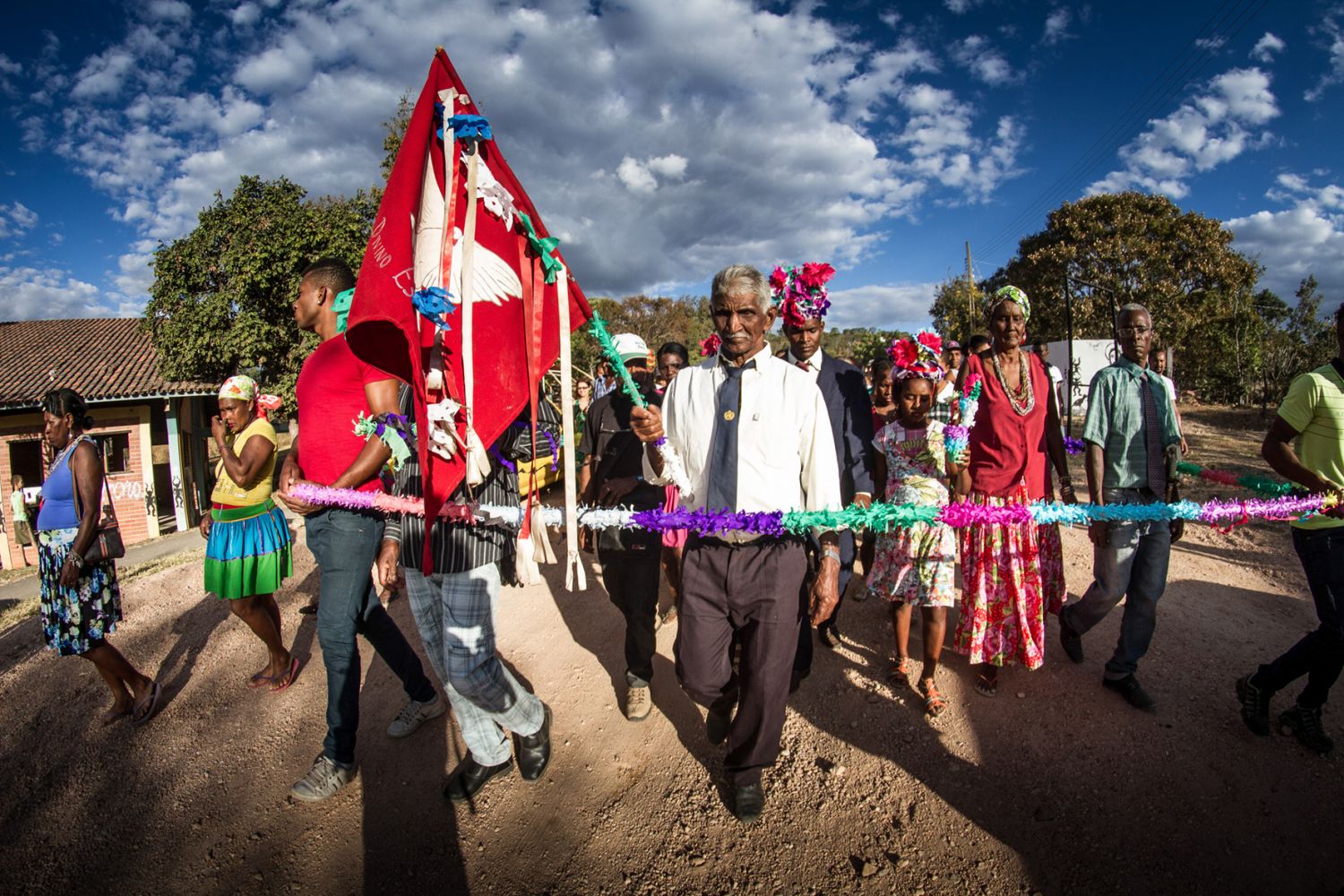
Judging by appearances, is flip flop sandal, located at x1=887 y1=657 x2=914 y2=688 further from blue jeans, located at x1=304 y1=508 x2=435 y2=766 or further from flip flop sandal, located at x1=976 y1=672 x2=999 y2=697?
blue jeans, located at x1=304 y1=508 x2=435 y2=766

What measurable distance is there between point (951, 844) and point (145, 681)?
4720mm

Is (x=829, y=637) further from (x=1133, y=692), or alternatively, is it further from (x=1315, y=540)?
(x=1315, y=540)

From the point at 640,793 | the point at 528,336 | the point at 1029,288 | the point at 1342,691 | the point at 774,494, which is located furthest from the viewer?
the point at 1029,288

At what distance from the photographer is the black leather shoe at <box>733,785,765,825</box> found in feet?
8.27

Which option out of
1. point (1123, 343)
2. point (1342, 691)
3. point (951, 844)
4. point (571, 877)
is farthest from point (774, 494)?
point (1342, 691)

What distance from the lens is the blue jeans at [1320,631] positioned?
8.82 feet

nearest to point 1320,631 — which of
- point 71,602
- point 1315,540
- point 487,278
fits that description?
point 1315,540

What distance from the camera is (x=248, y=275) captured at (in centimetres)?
1562

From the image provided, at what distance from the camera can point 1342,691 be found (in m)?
3.22

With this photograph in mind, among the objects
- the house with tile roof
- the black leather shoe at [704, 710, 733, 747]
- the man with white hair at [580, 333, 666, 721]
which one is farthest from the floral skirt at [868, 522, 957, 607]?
the house with tile roof

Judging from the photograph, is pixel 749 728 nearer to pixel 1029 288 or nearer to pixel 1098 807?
pixel 1098 807

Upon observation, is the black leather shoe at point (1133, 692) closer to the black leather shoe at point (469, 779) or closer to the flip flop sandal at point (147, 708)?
the black leather shoe at point (469, 779)

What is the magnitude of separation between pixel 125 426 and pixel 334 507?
19712mm

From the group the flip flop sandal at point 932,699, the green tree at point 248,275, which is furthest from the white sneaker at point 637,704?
the green tree at point 248,275
